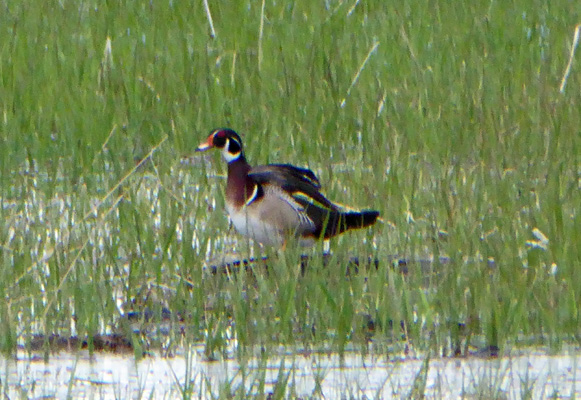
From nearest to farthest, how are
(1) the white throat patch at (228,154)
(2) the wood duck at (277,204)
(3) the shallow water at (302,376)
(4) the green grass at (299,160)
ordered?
(3) the shallow water at (302,376), (4) the green grass at (299,160), (2) the wood duck at (277,204), (1) the white throat patch at (228,154)

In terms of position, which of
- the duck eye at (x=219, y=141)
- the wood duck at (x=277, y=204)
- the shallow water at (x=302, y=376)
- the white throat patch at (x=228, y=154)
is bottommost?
the shallow water at (x=302, y=376)

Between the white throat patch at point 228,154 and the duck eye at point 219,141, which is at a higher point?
the duck eye at point 219,141

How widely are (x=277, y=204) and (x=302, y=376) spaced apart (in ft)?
6.46

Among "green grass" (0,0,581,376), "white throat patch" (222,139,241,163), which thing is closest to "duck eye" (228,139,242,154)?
"white throat patch" (222,139,241,163)

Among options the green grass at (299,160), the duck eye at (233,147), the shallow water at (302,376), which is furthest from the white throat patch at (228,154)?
the shallow water at (302,376)

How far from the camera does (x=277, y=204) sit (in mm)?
5648

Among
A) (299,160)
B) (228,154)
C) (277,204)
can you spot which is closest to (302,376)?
(277,204)

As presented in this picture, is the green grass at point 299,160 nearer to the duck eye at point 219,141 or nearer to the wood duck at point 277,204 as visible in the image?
the wood duck at point 277,204

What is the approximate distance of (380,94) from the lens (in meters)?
7.59

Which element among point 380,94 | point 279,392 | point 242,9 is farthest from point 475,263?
point 242,9

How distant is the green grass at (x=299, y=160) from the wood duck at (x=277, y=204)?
193 mm

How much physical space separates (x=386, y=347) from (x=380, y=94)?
3.74 m

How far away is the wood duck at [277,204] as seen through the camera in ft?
18.0

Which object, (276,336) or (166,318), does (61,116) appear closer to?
(166,318)
